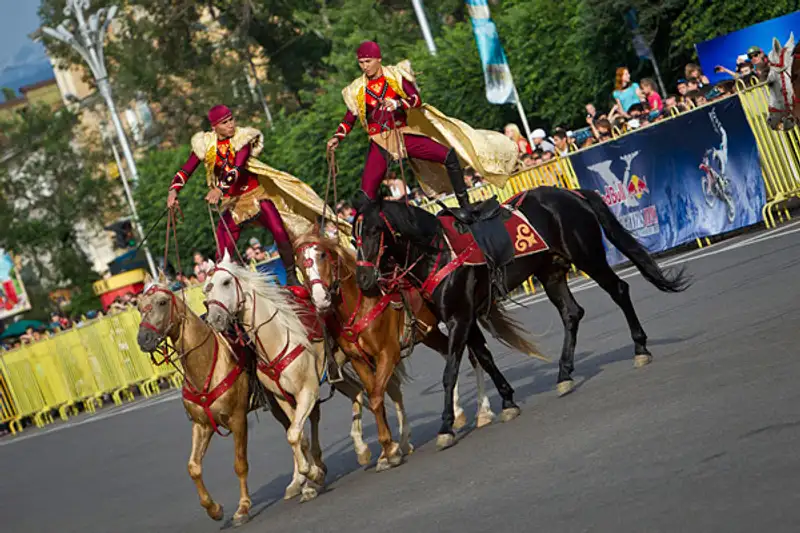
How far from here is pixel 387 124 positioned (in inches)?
477

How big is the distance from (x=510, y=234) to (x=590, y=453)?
362 centimetres

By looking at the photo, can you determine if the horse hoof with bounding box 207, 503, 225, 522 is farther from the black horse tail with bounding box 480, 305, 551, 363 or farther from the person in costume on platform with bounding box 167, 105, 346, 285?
the black horse tail with bounding box 480, 305, 551, 363

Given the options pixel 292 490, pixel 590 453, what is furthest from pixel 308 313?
pixel 590 453

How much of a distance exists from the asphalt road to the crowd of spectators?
248 centimetres

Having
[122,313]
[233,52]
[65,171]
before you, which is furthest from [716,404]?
[65,171]

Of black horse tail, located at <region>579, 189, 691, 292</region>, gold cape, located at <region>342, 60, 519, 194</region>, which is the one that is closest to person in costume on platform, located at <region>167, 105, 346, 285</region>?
gold cape, located at <region>342, 60, 519, 194</region>

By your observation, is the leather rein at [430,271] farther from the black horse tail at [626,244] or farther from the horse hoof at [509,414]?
the black horse tail at [626,244]

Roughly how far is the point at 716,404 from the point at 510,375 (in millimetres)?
5895

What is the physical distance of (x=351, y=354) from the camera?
11.3 meters

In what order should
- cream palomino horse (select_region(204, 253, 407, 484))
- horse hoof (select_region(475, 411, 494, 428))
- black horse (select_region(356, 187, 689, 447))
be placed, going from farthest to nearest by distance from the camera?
horse hoof (select_region(475, 411, 494, 428))
black horse (select_region(356, 187, 689, 447))
cream palomino horse (select_region(204, 253, 407, 484))

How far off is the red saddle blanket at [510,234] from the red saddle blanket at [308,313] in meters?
1.24

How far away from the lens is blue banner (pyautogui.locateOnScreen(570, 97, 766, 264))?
67.2ft

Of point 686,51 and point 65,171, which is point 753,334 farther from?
point 65,171

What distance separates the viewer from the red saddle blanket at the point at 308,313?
37.3 feet
